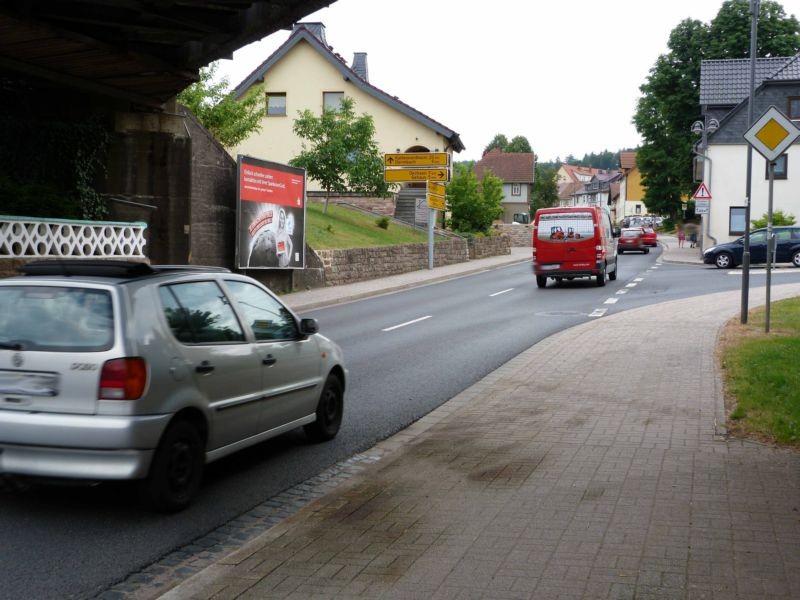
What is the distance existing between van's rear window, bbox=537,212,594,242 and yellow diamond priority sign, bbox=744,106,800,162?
13059mm

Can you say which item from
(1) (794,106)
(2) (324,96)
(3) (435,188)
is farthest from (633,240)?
(2) (324,96)

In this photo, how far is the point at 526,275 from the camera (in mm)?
33562

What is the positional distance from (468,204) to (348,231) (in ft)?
52.1

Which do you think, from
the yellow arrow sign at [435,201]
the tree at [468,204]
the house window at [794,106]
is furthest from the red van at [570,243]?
the house window at [794,106]

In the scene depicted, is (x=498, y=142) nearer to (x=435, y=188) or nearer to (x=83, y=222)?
(x=435, y=188)

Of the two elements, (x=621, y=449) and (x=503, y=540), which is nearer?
(x=503, y=540)

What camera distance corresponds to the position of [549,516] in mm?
5383

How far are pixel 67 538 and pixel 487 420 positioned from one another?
4185mm

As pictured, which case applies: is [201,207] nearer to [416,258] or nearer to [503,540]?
[416,258]

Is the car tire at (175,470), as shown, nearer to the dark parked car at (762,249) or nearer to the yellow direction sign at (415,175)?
the yellow direction sign at (415,175)

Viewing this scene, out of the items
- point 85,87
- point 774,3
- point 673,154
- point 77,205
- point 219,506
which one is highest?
point 774,3

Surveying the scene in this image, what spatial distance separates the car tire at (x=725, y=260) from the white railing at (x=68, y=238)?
24.8 metres

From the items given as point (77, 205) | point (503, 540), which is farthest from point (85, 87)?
point (503, 540)

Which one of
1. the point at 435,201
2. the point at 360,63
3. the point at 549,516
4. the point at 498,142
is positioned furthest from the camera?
the point at 498,142
